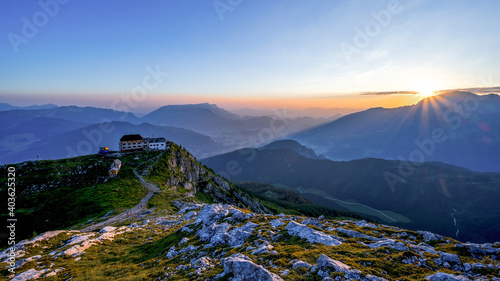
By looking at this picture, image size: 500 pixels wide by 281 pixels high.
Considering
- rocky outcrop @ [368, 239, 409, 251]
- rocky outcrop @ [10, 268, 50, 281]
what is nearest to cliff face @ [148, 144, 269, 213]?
rocky outcrop @ [10, 268, 50, 281]

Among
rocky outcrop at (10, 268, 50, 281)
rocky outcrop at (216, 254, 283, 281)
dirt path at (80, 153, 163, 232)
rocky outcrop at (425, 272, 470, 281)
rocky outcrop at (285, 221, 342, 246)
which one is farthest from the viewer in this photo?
dirt path at (80, 153, 163, 232)

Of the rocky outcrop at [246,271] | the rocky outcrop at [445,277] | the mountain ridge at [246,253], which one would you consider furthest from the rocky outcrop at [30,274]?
the rocky outcrop at [445,277]

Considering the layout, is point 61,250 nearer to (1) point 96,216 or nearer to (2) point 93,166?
(1) point 96,216

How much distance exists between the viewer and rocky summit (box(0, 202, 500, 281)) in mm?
16797

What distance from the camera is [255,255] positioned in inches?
813

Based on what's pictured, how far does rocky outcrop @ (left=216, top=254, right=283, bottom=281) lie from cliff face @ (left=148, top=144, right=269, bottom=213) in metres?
82.1

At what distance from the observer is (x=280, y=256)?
19.9 m

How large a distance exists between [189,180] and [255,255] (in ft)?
380

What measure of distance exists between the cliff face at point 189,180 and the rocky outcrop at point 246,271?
269 ft

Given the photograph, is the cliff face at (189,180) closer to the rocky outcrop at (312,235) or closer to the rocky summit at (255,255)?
the rocky summit at (255,255)

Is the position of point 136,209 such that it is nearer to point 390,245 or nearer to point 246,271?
point 246,271

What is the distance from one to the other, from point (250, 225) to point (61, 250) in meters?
33.1

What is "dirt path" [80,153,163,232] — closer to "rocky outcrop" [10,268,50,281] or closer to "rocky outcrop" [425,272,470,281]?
"rocky outcrop" [10,268,50,281]

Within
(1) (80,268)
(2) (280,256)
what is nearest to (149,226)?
(1) (80,268)
